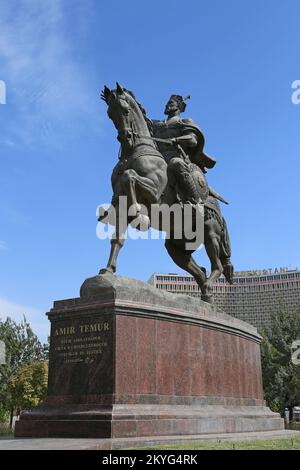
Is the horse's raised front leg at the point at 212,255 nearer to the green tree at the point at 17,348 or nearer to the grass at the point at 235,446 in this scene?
the grass at the point at 235,446

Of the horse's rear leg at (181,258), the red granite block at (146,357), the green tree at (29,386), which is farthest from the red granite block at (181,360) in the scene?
the green tree at (29,386)

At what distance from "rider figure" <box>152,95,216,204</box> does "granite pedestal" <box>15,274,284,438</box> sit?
267 cm

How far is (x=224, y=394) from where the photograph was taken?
432 inches

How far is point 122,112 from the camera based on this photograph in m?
11.0

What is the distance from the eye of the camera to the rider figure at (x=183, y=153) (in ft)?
39.3

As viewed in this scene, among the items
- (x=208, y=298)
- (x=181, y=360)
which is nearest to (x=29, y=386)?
(x=208, y=298)

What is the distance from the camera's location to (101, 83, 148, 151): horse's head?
1103cm

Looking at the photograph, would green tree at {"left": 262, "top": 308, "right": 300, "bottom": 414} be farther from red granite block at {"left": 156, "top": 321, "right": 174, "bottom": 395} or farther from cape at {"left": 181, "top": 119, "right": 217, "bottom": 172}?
red granite block at {"left": 156, "top": 321, "right": 174, "bottom": 395}

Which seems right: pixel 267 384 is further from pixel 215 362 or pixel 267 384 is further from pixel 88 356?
pixel 88 356

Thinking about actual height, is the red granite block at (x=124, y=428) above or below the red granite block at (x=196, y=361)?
below

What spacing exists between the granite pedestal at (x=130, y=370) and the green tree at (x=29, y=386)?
79.6 feet

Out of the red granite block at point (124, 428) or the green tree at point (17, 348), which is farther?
the green tree at point (17, 348)
